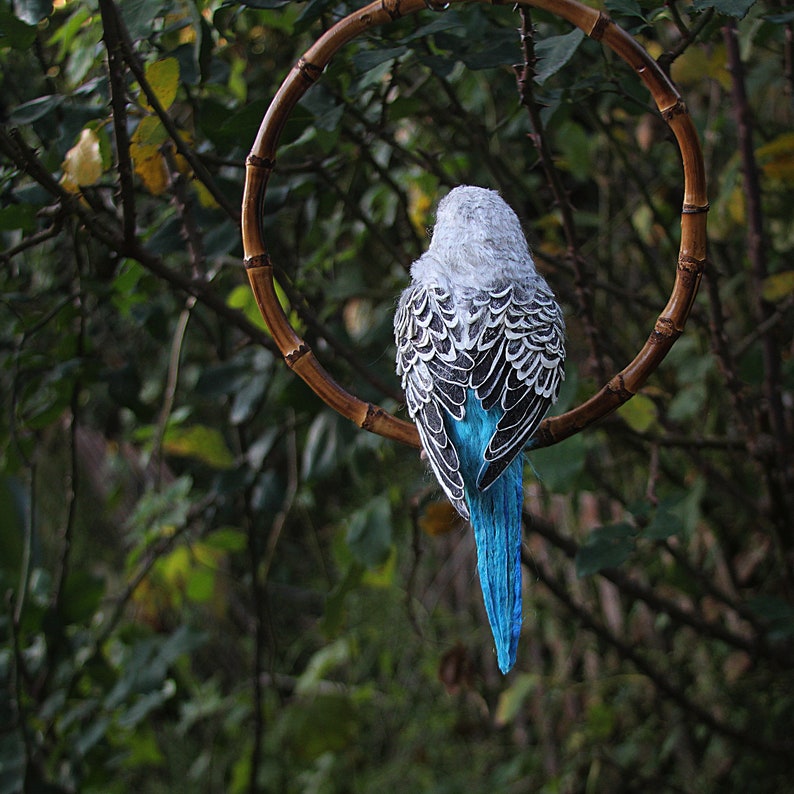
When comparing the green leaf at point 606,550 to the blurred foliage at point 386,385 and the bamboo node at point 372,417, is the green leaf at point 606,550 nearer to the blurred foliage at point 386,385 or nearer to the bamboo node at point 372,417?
the blurred foliage at point 386,385

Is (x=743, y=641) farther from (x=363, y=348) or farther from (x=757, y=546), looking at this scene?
(x=363, y=348)

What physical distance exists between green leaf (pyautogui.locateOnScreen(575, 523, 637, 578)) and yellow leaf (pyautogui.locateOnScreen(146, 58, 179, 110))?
1.70 feet

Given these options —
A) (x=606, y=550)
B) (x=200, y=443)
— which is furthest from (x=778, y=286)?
(x=200, y=443)

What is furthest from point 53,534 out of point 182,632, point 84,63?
point 84,63

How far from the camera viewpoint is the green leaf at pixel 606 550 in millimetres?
678

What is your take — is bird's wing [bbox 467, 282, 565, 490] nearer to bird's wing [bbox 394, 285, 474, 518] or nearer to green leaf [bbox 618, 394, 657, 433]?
bird's wing [bbox 394, 285, 474, 518]

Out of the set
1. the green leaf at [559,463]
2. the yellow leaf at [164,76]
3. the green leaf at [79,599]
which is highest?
the yellow leaf at [164,76]

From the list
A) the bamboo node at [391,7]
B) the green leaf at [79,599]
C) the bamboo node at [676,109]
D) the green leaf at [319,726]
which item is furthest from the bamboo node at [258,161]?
the green leaf at [319,726]

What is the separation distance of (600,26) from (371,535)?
22.1 inches

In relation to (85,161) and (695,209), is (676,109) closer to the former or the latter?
(695,209)

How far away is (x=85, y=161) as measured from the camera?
26.1 inches

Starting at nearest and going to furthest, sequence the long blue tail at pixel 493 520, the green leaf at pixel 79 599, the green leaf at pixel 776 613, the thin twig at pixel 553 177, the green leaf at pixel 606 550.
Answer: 1. the long blue tail at pixel 493 520
2. the thin twig at pixel 553 177
3. the green leaf at pixel 606 550
4. the green leaf at pixel 776 613
5. the green leaf at pixel 79 599

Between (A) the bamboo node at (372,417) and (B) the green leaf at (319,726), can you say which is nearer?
(A) the bamboo node at (372,417)

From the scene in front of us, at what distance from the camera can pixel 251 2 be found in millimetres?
665
